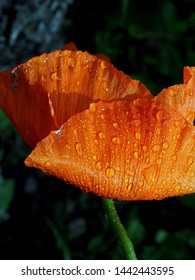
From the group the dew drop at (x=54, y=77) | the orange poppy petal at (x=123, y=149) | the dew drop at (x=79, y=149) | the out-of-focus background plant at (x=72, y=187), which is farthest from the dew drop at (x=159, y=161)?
the out-of-focus background plant at (x=72, y=187)

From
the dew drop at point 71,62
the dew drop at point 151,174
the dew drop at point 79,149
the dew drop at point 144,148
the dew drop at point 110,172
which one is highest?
the dew drop at point 71,62

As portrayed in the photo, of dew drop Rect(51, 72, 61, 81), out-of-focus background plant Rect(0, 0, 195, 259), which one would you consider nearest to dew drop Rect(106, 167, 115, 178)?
dew drop Rect(51, 72, 61, 81)

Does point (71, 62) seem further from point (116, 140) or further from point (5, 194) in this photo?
Answer: point (5, 194)

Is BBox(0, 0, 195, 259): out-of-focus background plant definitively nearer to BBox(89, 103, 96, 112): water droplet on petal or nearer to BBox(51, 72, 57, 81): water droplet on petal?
BBox(51, 72, 57, 81): water droplet on petal

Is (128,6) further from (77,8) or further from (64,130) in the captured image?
(64,130)

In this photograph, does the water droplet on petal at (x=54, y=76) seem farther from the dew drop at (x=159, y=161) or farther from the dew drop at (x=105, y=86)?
the dew drop at (x=159, y=161)
